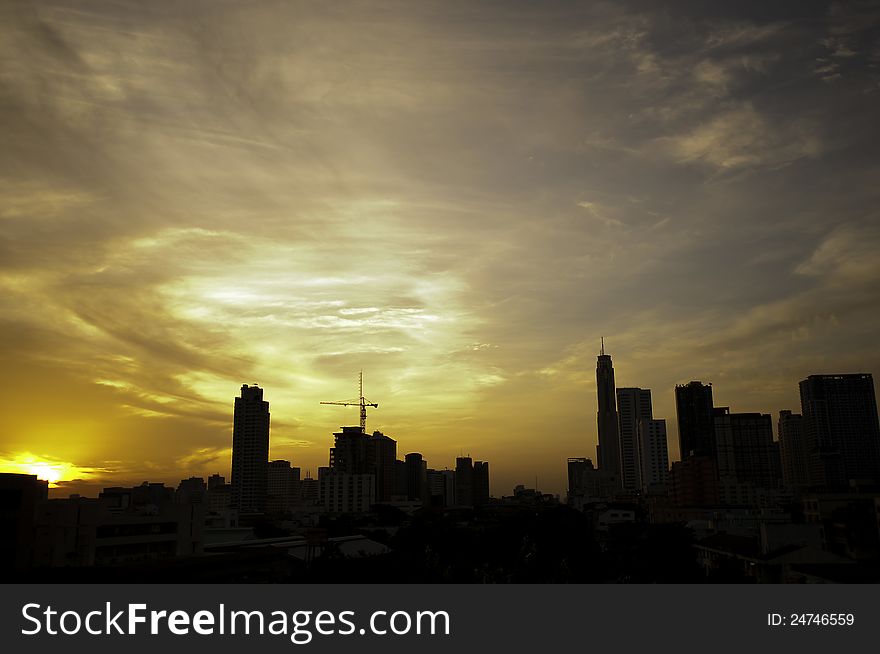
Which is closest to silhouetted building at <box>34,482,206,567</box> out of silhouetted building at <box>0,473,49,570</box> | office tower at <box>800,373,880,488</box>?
silhouetted building at <box>0,473,49,570</box>

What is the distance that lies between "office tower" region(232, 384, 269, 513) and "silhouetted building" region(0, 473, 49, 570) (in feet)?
479

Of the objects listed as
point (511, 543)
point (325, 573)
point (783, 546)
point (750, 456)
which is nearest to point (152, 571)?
point (325, 573)

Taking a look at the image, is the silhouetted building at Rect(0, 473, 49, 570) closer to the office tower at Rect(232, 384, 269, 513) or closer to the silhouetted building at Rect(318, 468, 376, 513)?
the silhouetted building at Rect(318, 468, 376, 513)

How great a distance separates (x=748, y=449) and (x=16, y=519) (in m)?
185

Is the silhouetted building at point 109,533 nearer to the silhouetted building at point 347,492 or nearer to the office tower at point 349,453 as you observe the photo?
the silhouetted building at point 347,492

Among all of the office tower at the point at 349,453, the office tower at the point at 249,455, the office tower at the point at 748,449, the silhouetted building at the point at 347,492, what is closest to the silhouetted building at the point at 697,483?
the office tower at the point at 748,449

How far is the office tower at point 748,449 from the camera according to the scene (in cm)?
18488

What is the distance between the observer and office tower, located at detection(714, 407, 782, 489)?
7279 inches

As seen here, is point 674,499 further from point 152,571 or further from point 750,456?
point 152,571

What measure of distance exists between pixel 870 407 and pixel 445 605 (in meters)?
206

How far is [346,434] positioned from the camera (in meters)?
190

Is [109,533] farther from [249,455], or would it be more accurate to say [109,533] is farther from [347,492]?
[249,455]

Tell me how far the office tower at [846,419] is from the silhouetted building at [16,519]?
184631mm

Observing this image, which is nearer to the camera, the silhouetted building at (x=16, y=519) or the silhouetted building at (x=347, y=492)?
the silhouetted building at (x=16, y=519)
